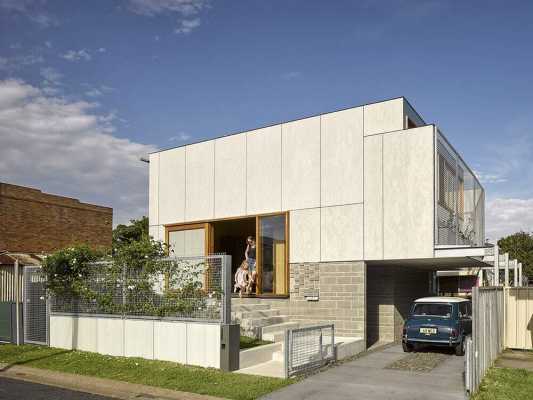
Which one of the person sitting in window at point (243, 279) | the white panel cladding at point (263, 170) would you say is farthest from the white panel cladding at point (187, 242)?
the white panel cladding at point (263, 170)

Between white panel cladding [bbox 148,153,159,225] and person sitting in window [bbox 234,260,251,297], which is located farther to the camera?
white panel cladding [bbox 148,153,159,225]

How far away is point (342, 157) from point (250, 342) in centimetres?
644

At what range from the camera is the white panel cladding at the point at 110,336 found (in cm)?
1565

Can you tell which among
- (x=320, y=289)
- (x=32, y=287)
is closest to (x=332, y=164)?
(x=320, y=289)

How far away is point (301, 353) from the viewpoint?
523 inches

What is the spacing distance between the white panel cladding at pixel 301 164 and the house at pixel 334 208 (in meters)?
0.04

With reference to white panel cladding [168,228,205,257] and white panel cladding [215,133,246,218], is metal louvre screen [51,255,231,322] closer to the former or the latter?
white panel cladding [168,228,205,257]

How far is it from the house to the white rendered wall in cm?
282

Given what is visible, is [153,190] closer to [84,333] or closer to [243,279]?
[243,279]

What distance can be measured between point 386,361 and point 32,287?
11.0m

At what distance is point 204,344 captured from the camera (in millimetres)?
13914

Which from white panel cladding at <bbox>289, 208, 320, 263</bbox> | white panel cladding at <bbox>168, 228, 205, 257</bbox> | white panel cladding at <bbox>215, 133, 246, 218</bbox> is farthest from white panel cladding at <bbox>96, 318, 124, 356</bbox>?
white panel cladding at <bbox>215, 133, 246, 218</bbox>

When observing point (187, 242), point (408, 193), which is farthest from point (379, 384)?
point (187, 242)

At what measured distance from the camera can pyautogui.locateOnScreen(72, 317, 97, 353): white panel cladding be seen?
645 inches
